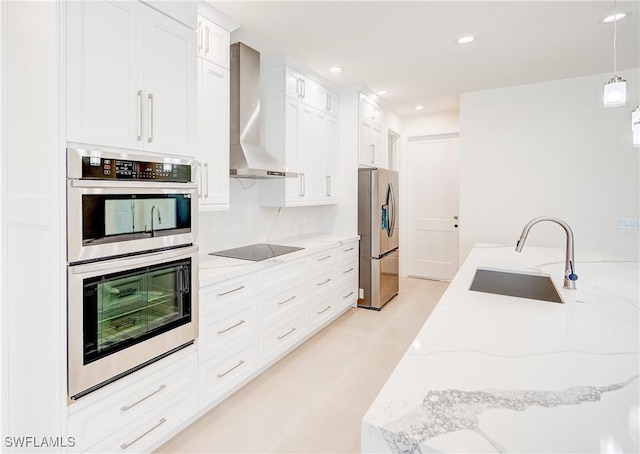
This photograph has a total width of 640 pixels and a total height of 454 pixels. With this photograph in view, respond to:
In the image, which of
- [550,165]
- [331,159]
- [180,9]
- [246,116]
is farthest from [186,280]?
[550,165]

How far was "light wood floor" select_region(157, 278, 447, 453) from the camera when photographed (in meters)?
1.91

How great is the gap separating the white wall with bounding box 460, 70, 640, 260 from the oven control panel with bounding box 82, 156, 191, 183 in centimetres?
356

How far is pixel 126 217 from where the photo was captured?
1577mm

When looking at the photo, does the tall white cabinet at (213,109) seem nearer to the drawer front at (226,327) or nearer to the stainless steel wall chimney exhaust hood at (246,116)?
the stainless steel wall chimney exhaust hood at (246,116)

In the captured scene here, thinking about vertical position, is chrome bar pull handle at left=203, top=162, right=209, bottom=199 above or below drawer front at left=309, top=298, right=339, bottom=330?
above

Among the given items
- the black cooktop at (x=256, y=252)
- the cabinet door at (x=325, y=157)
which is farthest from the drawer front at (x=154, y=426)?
the cabinet door at (x=325, y=157)

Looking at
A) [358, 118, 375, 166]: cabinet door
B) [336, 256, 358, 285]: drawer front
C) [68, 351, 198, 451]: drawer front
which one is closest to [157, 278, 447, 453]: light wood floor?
[68, 351, 198, 451]: drawer front

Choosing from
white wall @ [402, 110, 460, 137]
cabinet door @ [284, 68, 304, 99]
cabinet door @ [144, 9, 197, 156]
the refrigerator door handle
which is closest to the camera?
cabinet door @ [144, 9, 197, 156]

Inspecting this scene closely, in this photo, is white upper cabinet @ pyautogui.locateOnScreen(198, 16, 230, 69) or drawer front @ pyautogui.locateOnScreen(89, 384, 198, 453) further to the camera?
white upper cabinet @ pyautogui.locateOnScreen(198, 16, 230, 69)

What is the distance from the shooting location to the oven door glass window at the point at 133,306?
1471 millimetres

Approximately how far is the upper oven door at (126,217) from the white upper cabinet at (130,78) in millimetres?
202

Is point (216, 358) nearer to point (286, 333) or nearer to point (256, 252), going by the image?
point (286, 333)

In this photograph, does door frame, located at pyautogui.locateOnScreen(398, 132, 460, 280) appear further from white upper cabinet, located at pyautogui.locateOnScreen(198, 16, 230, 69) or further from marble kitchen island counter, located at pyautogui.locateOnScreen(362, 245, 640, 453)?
marble kitchen island counter, located at pyautogui.locateOnScreen(362, 245, 640, 453)

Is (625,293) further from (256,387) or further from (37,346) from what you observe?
(37,346)
